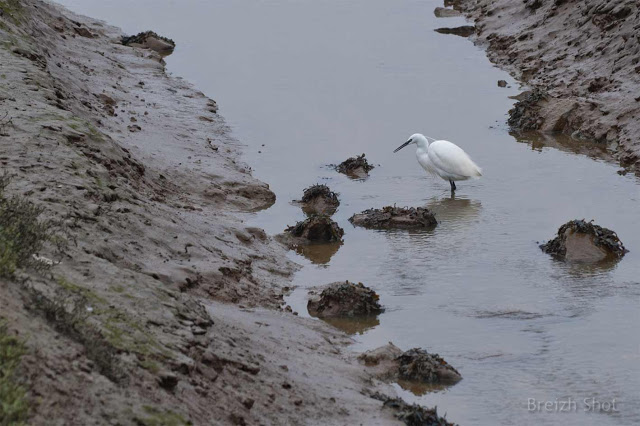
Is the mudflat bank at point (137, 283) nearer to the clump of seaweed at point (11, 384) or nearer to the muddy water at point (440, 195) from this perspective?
the clump of seaweed at point (11, 384)

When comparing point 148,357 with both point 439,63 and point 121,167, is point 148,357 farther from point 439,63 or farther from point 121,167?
point 439,63

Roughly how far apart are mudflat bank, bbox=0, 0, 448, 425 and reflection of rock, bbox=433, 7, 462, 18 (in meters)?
13.1

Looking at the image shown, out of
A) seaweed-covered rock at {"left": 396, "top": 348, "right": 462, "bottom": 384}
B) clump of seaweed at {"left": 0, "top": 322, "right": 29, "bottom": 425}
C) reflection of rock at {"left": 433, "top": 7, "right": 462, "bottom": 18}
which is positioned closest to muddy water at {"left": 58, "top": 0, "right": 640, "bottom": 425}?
seaweed-covered rock at {"left": 396, "top": 348, "right": 462, "bottom": 384}

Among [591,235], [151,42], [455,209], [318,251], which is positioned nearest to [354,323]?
[318,251]

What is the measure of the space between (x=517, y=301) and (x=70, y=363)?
589 centimetres

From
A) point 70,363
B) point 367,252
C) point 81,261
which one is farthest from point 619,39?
point 70,363

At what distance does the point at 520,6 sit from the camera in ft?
76.8

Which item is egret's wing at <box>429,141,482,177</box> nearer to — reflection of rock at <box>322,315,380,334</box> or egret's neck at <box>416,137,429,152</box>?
egret's neck at <box>416,137,429,152</box>

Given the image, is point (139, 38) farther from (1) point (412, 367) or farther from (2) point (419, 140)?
(1) point (412, 367)

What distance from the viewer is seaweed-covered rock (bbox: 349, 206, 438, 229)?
1291 cm

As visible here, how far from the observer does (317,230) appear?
12422 mm

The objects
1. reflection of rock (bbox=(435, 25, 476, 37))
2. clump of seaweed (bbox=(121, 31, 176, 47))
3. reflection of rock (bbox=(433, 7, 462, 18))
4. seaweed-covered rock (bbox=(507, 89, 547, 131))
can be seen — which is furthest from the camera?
reflection of rock (bbox=(433, 7, 462, 18))

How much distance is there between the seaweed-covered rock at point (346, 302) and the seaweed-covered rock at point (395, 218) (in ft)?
8.88

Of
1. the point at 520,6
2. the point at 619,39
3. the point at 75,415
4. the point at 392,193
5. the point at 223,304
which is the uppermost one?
the point at 520,6
